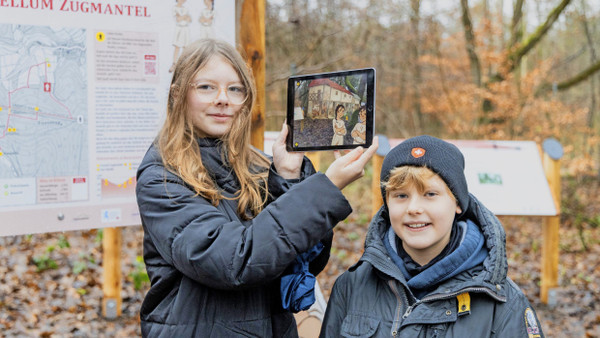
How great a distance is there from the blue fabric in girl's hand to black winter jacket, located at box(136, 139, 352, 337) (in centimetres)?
9

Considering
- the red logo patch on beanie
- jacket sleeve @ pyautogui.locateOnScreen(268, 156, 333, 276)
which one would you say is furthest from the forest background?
the red logo patch on beanie

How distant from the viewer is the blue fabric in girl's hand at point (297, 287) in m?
2.04

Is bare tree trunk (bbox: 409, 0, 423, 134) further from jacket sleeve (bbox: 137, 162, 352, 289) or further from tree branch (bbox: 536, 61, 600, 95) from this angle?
jacket sleeve (bbox: 137, 162, 352, 289)

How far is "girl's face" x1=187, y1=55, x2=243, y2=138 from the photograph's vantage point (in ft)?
7.01

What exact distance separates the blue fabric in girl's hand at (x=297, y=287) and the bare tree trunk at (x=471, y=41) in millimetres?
9898

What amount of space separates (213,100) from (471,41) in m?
9.94

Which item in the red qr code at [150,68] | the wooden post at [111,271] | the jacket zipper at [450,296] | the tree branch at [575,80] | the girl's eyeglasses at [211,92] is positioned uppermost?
the tree branch at [575,80]

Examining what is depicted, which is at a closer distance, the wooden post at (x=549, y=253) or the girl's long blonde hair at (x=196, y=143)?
the girl's long blonde hair at (x=196, y=143)

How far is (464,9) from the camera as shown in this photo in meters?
10.9

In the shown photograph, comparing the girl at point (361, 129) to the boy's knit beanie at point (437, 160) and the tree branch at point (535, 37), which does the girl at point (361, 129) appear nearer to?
the boy's knit beanie at point (437, 160)

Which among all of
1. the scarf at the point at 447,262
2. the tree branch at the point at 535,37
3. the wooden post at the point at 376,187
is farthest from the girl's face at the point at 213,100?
the tree branch at the point at 535,37

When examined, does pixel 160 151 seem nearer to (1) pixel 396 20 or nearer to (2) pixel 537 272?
(2) pixel 537 272

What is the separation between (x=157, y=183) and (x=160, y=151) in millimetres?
174

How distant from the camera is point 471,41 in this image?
11.0m
